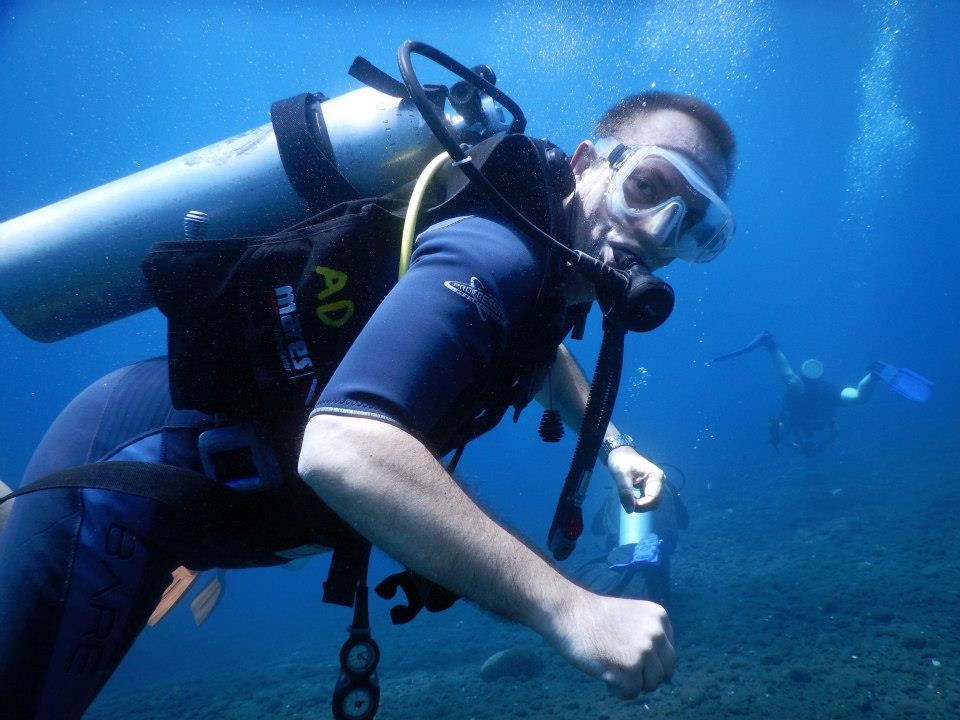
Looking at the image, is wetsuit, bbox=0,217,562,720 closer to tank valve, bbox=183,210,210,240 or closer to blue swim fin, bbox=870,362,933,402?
tank valve, bbox=183,210,210,240

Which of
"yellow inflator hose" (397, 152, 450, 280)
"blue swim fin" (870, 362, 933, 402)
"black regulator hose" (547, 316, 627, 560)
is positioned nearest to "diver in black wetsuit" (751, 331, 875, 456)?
"blue swim fin" (870, 362, 933, 402)

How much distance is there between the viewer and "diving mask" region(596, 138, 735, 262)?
200 cm

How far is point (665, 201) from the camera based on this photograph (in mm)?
2066

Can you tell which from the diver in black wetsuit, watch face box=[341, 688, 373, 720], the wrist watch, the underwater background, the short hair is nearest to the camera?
watch face box=[341, 688, 373, 720]

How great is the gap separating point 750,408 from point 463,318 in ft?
274

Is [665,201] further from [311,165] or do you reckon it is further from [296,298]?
[311,165]

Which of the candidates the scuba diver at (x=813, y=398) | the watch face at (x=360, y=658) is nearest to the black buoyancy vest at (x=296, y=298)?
the watch face at (x=360, y=658)

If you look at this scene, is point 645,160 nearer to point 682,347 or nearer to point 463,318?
point 463,318

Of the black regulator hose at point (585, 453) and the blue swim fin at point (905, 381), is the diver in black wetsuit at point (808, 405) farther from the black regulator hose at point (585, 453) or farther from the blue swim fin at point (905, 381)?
the black regulator hose at point (585, 453)

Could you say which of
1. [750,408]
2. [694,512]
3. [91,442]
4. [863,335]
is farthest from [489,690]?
[863,335]

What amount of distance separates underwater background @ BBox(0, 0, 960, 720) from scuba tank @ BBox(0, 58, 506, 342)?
3.60ft

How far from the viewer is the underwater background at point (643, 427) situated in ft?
21.4

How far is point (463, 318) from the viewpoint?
1.22 metres

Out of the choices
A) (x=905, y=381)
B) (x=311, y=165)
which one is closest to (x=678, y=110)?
(x=311, y=165)
